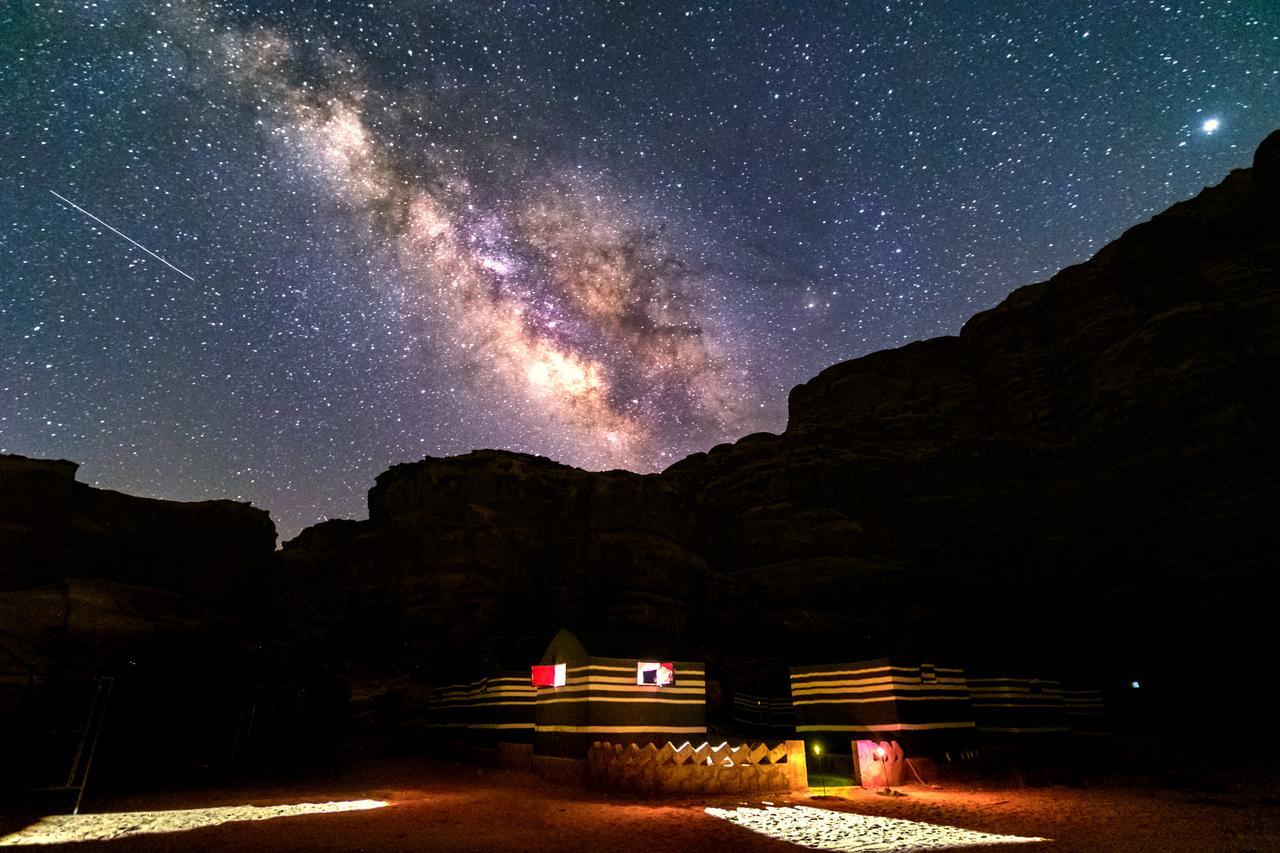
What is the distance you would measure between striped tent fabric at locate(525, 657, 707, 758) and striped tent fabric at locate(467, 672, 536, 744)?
3.10 meters

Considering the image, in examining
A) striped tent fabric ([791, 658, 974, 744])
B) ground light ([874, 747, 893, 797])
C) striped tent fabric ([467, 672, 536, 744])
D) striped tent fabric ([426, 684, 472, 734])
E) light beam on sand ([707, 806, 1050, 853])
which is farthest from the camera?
striped tent fabric ([426, 684, 472, 734])

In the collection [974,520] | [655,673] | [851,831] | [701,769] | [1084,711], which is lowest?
[851,831]

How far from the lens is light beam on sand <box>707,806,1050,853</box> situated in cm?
1068

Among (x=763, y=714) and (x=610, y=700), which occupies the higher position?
(x=610, y=700)

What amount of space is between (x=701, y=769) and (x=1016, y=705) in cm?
1632

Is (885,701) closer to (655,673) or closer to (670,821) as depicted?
(655,673)

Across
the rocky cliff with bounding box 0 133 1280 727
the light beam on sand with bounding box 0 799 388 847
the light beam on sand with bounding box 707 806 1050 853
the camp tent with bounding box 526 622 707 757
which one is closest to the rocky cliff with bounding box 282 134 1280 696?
the rocky cliff with bounding box 0 133 1280 727

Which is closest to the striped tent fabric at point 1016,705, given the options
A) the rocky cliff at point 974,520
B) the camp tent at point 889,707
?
the camp tent at point 889,707

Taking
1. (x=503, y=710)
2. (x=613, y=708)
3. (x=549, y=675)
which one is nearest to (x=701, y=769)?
(x=613, y=708)

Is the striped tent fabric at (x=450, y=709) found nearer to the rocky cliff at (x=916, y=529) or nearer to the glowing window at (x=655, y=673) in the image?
the rocky cliff at (x=916, y=529)

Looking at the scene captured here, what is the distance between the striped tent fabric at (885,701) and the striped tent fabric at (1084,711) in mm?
8356

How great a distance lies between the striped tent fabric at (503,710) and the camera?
27.2 meters

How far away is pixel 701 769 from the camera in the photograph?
1723cm

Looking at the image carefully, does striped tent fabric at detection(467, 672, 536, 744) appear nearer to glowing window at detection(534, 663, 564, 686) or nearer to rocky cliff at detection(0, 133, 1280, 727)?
glowing window at detection(534, 663, 564, 686)
